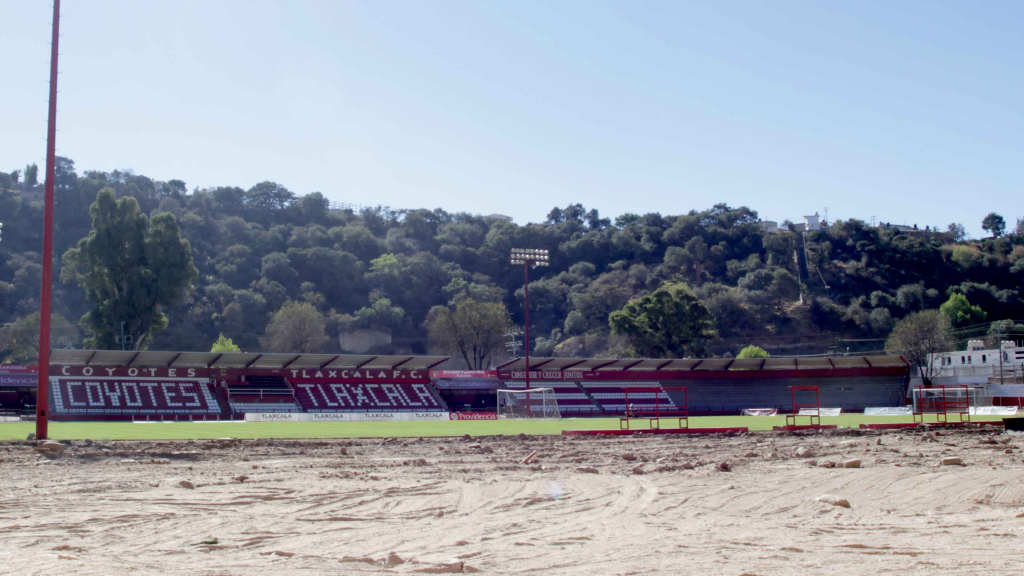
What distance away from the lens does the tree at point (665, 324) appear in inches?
3189

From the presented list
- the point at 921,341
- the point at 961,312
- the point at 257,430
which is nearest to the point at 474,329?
the point at 921,341

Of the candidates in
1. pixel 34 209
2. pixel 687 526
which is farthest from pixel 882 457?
pixel 34 209

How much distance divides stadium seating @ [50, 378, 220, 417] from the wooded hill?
36.3 metres

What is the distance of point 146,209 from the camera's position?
407 feet

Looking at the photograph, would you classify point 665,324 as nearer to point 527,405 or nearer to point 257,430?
point 527,405

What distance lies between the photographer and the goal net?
51906mm

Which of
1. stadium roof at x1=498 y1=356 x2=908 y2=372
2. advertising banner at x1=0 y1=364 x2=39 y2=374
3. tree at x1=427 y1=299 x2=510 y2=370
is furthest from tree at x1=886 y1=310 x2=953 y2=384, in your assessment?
advertising banner at x1=0 y1=364 x2=39 y2=374

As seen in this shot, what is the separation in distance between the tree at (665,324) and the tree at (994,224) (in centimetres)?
8983

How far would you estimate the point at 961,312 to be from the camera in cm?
10112

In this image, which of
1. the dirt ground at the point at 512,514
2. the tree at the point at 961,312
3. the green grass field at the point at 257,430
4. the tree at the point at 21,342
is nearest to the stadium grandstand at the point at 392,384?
the green grass field at the point at 257,430

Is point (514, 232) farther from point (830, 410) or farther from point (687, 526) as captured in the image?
point (687, 526)

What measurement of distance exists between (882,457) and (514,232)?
388 ft

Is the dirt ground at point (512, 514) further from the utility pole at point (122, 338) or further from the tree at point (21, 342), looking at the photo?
the tree at point (21, 342)

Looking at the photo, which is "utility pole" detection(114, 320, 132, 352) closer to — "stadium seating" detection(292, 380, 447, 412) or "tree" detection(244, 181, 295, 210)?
"stadium seating" detection(292, 380, 447, 412)
